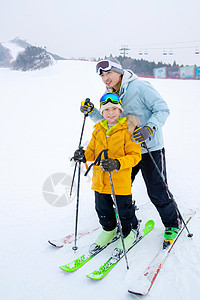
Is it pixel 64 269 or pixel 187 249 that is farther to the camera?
pixel 187 249

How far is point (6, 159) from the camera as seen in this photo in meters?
6.20

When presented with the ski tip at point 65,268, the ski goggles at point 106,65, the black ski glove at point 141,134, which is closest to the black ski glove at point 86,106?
the ski goggles at point 106,65

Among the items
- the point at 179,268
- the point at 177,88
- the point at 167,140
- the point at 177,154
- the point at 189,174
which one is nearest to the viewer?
the point at 179,268

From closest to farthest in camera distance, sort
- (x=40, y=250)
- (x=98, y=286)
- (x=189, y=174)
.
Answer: (x=98, y=286)
(x=40, y=250)
(x=189, y=174)

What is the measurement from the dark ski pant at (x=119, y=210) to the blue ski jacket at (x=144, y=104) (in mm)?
608

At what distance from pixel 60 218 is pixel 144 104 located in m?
2.18

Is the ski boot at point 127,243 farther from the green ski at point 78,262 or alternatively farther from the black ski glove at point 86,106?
the black ski glove at point 86,106

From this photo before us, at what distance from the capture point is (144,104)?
8.09 ft

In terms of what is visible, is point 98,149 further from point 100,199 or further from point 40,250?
point 40,250

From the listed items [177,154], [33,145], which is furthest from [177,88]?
[33,145]

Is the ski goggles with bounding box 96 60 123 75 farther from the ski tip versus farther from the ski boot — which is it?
the ski tip

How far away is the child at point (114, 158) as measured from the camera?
7.52 ft

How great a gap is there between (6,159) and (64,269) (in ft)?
15.3

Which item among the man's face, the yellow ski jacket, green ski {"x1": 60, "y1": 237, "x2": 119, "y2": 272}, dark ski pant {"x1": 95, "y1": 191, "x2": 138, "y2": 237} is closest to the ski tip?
green ski {"x1": 60, "y1": 237, "x2": 119, "y2": 272}
